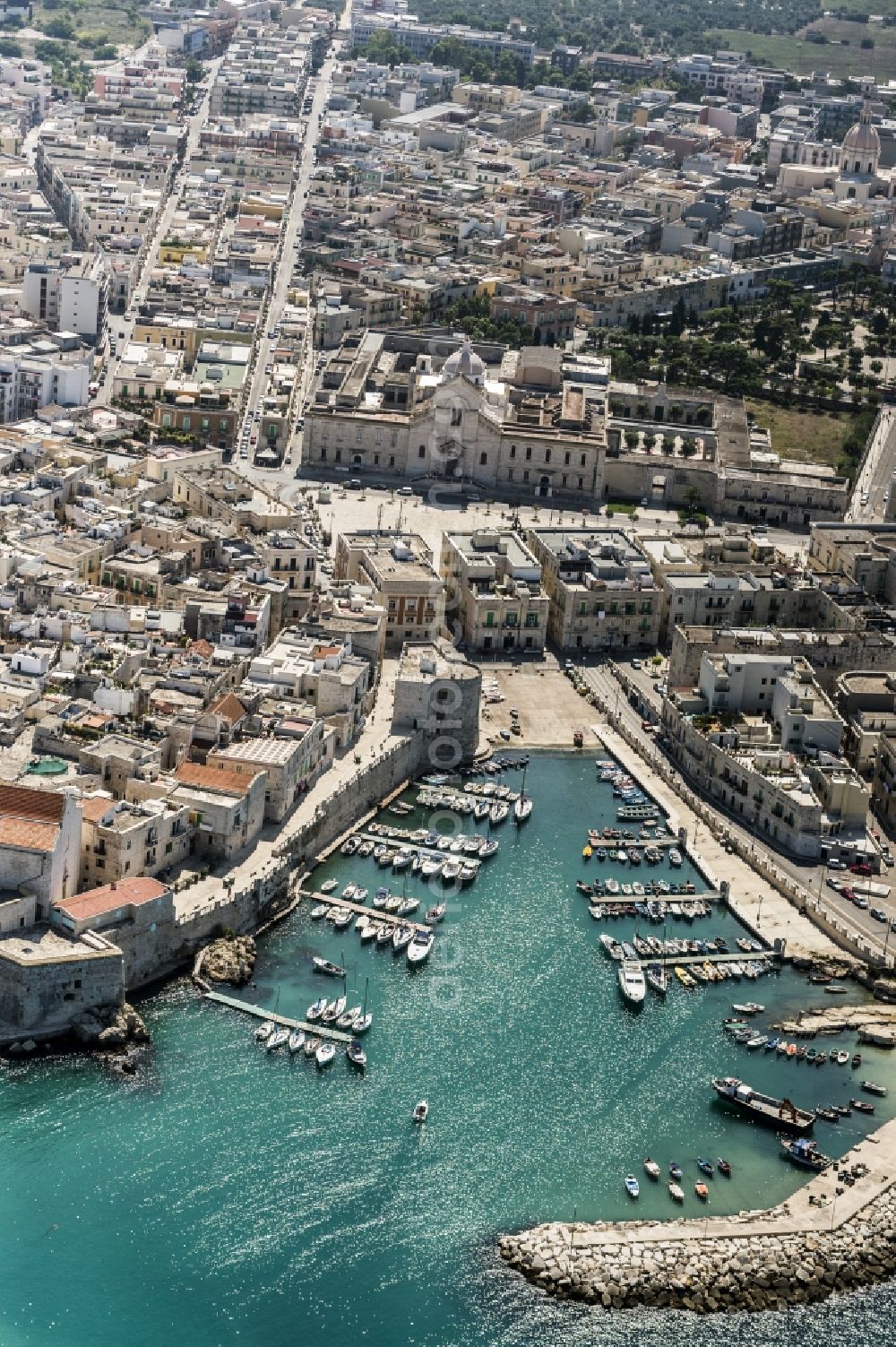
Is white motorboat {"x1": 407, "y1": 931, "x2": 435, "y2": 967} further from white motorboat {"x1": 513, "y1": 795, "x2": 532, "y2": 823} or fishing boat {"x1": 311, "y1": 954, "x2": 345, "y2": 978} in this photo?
white motorboat {"x1": 513, "y1": 795, "x2": 532, "y2": 823}

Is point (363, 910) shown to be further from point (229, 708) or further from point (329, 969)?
point (229, 708)

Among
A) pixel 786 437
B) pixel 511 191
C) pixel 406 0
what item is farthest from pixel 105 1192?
pixel 406 0

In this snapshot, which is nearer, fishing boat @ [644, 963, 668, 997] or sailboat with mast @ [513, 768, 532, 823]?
fishing boat @ [644, 963, 668, 997]

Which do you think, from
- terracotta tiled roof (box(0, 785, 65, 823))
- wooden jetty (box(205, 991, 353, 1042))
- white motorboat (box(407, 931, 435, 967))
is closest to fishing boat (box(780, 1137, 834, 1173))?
wooden jetty (box(205, 991, 353, 1042))

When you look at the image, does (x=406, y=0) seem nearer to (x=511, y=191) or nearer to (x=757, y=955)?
(x=511, y=191)

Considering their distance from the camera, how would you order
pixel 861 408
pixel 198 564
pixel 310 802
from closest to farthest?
pixel 310 802, pixel 198 564, pixel 861 408

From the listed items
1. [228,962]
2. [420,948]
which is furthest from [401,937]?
[228,962]

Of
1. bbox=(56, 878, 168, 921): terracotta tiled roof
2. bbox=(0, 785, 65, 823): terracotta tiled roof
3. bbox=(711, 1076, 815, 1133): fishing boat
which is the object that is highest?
bbox=(0, 785, 65, 823): terracotta tiled roof
